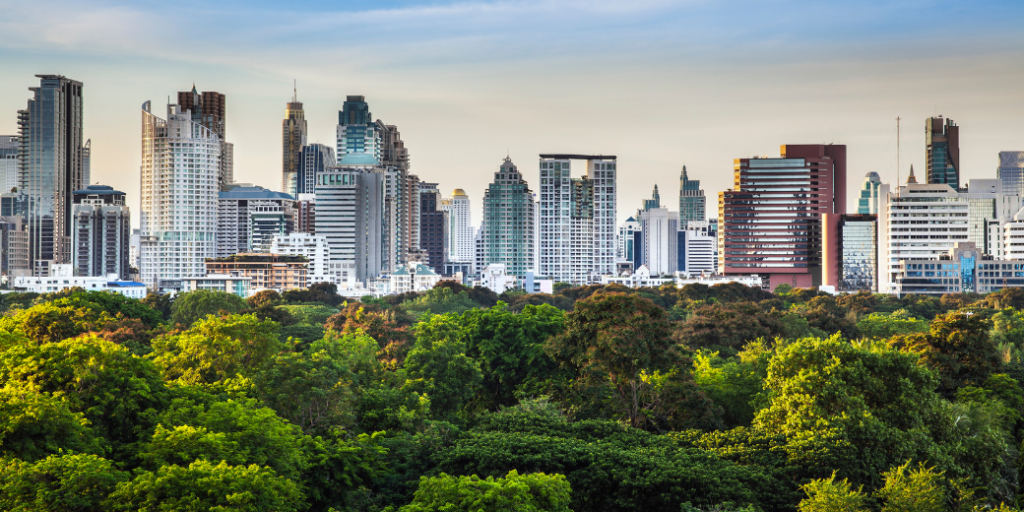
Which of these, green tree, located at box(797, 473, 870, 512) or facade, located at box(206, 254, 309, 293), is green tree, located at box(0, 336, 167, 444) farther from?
facade, located at box(206, 254, 309, 293)

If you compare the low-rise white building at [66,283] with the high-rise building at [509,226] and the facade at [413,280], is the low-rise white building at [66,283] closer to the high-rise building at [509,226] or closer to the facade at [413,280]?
the facade at [413,280]

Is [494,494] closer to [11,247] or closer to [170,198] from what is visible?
[170,198]

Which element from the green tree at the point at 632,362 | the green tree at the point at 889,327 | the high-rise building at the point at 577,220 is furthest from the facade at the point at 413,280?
the green tree at the point at 632,362

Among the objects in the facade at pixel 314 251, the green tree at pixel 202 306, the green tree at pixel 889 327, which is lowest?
the green tree at pixel 889 327

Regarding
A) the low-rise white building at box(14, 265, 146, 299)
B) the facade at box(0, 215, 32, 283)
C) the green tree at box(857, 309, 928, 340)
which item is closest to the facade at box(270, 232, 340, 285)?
the low-rise white building at box(14, 265, 146, 299)

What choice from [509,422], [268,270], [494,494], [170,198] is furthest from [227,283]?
[494,494]

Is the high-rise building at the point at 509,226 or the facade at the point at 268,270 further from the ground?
the high-rise building at the point at 509,226

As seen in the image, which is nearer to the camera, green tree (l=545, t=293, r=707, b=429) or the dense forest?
the dense forest
